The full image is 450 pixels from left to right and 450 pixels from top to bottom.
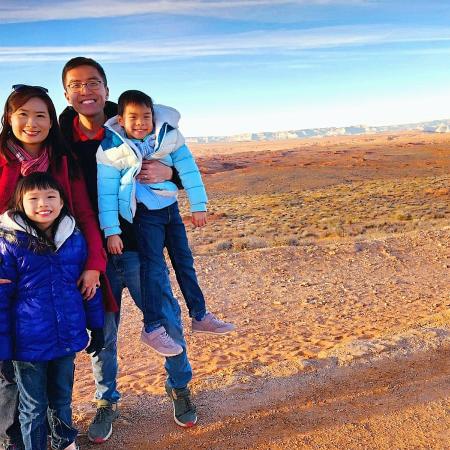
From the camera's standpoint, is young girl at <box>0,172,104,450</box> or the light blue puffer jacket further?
the light blue puffer jacket

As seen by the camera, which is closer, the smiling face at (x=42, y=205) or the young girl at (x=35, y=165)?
the smiling face at (x=42, y=205)

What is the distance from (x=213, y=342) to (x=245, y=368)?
6.53 feet

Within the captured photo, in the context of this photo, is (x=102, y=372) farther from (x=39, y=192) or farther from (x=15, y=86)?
(x=15, y=86)

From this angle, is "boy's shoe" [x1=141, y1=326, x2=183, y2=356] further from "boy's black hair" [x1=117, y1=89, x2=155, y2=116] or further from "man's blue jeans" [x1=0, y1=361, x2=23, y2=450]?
"boy's black hair" [x1=117, y1=89, x2=155, y2=116]

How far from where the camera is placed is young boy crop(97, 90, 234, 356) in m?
3.38

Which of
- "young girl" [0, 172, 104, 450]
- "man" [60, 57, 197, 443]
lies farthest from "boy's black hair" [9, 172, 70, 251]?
"man" [60, 57, 197, 443]

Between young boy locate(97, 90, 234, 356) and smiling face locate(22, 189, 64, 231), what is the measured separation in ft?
1.44

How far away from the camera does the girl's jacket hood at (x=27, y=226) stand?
113 inches

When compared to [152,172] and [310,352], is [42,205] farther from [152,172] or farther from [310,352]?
Result: [310,352]

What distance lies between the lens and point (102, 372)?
12.2 ft

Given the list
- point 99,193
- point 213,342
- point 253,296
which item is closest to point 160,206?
point 99,193

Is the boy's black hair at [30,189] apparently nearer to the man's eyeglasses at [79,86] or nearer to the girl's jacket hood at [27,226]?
the girl's jacket hood at [27,226]

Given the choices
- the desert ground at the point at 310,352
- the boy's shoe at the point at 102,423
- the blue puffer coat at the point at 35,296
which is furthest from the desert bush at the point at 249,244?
the blue puffer coat at the point at 35,296

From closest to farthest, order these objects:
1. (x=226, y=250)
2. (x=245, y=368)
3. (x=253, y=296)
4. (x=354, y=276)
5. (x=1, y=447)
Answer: (x=1, y=447) < (x=245, y=368) < (x=253, y=296) < (x=354, y=276) < (x=226, y=250)
